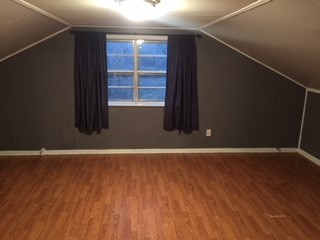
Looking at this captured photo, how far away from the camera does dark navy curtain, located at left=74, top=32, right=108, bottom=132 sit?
3.96 meters

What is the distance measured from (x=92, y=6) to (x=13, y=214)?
2105mm

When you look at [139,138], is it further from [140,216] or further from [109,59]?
[140,216]

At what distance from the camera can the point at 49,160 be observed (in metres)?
4.08

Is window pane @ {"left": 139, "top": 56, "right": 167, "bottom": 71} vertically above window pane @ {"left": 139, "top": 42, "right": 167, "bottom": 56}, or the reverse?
window pane @ {"left": 139, "top": 42, "right": 167, "bottom": 56}

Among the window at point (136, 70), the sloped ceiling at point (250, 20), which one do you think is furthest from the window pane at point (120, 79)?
the sloped ceiling at point (250, 20)

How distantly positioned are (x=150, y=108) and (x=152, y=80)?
1.50ft

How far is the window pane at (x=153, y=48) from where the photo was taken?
13.9 feet

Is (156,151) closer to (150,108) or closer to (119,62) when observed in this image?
(150,108)

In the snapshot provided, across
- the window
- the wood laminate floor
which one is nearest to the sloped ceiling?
the window

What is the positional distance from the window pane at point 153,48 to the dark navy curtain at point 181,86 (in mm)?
253

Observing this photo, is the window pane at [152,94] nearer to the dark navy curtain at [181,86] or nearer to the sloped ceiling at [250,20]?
the dark navy curtain at [181,86]

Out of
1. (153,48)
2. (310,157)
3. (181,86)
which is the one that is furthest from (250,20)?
(310,157)

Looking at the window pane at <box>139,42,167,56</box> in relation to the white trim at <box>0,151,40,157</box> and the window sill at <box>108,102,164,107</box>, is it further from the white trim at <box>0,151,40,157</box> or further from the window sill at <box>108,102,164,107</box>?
the white trim at <box>0,151,40,157</box>

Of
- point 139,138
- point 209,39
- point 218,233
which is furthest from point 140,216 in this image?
point 209,39
